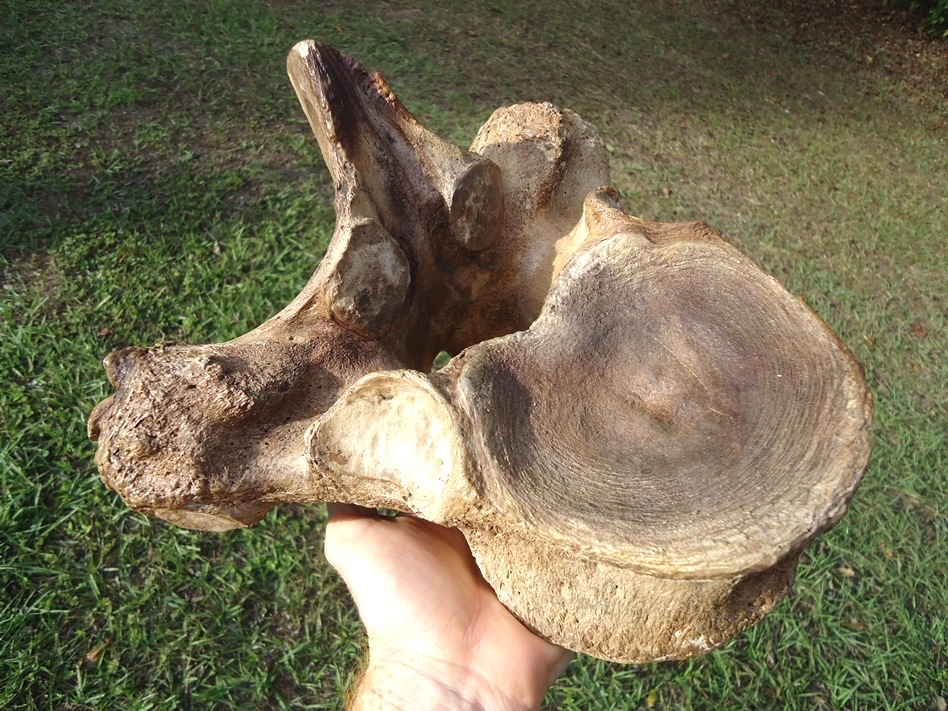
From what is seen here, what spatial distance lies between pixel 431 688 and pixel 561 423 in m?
0.67

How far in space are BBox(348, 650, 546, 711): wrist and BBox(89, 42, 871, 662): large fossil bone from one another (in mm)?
417

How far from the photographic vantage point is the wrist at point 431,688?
51.1 inches

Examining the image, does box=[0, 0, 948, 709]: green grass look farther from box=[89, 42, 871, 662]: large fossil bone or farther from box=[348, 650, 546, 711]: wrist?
box=[89, 42, 871, 662]: large fossil bone

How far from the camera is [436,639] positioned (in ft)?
4.44

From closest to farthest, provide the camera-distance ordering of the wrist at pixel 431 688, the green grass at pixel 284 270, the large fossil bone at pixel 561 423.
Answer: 1. the large fossil bone at pixel 561 423
2. the wrist at pixel 431 688
3. the green grass at pixel 284 270

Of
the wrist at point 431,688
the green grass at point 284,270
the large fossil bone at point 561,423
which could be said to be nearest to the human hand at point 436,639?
the wrist at point 431,688

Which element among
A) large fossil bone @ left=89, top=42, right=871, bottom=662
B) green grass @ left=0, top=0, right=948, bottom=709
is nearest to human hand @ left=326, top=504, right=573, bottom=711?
large fossil bone @ left=89, top=42, right=871, bottom=662

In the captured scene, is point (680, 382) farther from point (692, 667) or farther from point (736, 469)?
point (692, 667)

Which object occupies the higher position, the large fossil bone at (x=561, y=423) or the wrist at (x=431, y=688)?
the large fossil bone at (x=561, y=423)

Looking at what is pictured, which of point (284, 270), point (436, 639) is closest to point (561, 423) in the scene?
point (436, 639)

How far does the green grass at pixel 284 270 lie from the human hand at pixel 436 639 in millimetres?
776

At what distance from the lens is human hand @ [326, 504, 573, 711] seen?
1327 mm

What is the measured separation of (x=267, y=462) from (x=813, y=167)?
4252 mm

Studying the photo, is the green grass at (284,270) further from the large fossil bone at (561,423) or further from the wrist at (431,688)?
the large fossil bone at (561,423)
